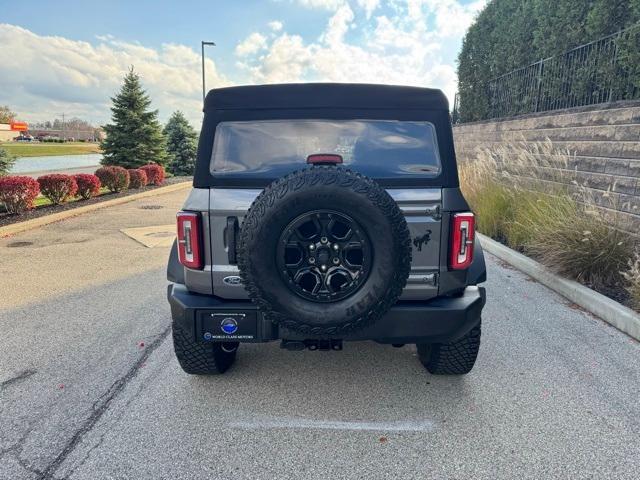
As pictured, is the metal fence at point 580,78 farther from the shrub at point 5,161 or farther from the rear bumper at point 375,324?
the shrub at point 5,161

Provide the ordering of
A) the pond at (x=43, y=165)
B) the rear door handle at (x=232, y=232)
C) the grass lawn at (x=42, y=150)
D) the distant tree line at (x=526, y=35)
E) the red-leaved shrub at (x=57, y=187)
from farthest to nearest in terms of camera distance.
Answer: the grass lawn at (x=42, y=150), the pond at (x=43, y=165), the red-leaved shrub at (x=57, y=187), the distant tree line at (x=526, y=35), the rear door handle at (x=232, y=232)

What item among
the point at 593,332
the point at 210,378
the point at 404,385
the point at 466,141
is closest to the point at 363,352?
the point at 404,385

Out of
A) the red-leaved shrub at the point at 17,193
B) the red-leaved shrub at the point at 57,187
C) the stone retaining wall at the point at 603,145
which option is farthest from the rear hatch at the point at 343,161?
the red-leaved shrub at the point at 57,187

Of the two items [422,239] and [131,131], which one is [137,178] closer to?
[131,131]

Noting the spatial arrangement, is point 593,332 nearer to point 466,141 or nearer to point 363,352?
point 363,352

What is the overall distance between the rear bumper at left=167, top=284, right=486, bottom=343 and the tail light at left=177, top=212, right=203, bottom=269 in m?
0.26

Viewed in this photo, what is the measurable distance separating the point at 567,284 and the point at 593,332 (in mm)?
1029

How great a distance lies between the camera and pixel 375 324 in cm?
255

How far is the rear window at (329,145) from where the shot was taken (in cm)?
273

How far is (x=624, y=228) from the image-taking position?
537 centimetres

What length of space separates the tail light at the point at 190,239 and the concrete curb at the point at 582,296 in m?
3.87

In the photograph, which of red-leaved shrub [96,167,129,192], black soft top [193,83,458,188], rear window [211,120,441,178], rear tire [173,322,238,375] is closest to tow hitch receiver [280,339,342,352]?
rear tire [173,322,238,375]

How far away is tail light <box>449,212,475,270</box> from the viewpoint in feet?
8.48

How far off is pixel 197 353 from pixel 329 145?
1709 millimetres
